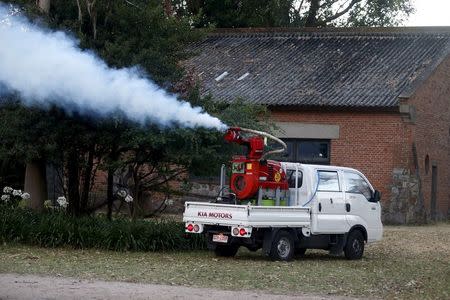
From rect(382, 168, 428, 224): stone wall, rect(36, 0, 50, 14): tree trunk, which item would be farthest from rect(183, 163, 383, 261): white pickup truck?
rect(382, 168, 428, 224): stone wall

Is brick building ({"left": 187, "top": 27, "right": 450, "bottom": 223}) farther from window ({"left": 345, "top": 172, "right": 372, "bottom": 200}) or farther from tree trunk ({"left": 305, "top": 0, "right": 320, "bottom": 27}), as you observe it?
window ({"left": 345, "top": 172, "right": 372, "bottom": 200})

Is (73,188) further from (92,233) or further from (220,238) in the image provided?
(220,238)

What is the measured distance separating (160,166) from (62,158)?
2.22 m

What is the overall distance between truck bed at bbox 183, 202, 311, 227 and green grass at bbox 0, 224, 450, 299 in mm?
774

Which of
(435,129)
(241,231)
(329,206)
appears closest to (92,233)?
(241,231)

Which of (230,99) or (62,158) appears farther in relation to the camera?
(230,99)

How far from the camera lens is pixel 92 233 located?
18.9m

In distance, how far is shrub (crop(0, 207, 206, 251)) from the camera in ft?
61.7

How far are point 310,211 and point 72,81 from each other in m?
5.42

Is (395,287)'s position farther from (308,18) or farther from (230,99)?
(308,18)

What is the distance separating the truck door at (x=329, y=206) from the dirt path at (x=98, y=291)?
5399 mm

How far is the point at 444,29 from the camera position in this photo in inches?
1394

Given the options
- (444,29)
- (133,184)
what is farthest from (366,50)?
(133,184)

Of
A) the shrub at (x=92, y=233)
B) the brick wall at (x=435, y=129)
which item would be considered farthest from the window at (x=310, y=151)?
the shrub at (x=92, y=233)
